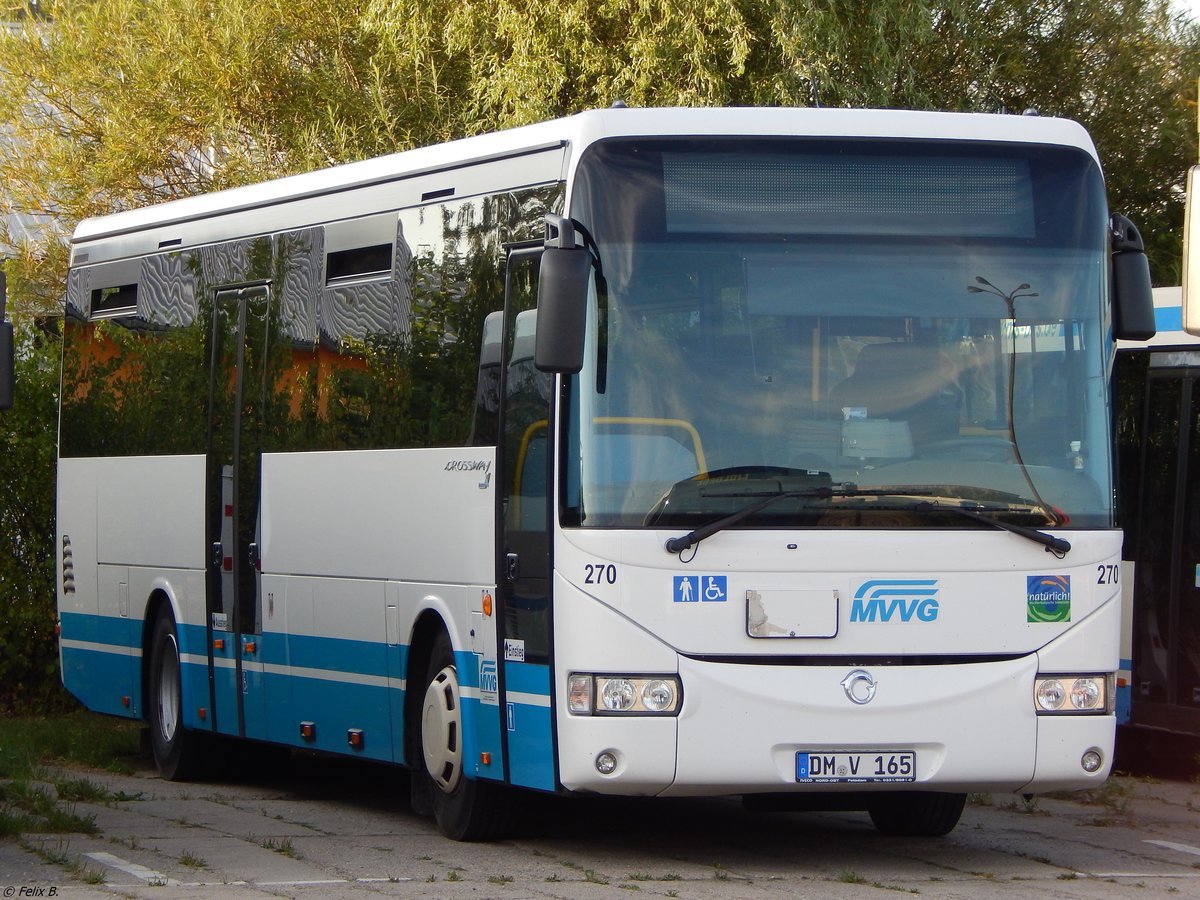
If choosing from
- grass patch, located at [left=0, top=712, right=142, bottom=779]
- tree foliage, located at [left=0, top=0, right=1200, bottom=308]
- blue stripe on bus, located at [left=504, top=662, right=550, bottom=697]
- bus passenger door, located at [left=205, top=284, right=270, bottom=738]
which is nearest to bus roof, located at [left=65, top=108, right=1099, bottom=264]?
blue stripe on bus, located at [left=504, top=662, right=550, bottom=697]

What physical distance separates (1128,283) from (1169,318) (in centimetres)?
527

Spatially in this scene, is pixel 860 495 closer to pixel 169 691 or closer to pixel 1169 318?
pixel 1169 318

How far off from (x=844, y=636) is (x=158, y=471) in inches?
247

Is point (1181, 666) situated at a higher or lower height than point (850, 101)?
lower

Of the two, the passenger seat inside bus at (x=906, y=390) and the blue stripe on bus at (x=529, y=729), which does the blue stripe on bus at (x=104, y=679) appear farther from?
the passenger seat inside bus at (x=906, y=390)

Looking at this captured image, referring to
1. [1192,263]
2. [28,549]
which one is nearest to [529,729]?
[1192,263]

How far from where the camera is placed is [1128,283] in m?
9.47

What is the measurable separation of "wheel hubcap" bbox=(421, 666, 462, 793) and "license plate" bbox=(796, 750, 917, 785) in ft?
6.22

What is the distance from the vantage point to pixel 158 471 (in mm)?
13867

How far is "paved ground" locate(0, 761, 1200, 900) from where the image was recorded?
28.6 ft

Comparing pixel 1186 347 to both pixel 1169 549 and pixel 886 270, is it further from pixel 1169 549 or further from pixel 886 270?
pixel 886 270

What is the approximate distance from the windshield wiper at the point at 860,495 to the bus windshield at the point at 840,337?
12mm

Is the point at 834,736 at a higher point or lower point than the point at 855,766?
higher

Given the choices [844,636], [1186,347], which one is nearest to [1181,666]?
[1186,347]
